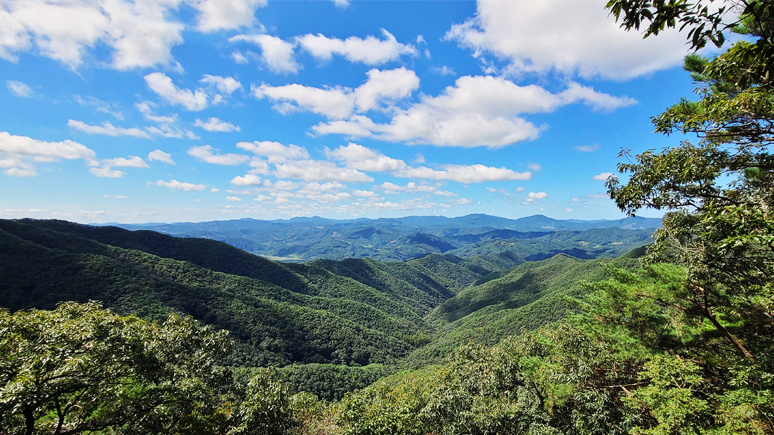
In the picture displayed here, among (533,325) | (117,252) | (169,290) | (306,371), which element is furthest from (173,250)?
(533,325)

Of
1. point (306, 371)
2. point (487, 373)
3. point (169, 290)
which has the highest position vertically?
point (487, 373)

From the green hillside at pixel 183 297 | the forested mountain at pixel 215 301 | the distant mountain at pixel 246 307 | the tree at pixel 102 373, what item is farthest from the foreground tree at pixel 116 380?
the green hillside at pixel 183 297

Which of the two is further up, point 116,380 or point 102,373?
point 102,373

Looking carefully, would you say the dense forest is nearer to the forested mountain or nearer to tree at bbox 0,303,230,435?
tree at bbox 0,303,230,435

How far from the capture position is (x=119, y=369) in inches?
393

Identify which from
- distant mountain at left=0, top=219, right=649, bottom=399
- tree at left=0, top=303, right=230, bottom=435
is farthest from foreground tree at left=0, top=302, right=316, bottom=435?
distant mountain at left=0, top=219, right=649, bottom=399

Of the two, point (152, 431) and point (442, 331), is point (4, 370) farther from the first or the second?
point (442, 331)

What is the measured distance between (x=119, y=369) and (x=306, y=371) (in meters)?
96.3

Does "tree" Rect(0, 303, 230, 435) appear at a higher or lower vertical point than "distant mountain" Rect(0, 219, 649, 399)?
higher

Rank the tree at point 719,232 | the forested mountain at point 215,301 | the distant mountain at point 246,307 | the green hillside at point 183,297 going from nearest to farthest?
the tree at point 719,232 < the distant mountain at point 246,307 < the green hillside at point 183,297 < the forested mountain at point 215,301

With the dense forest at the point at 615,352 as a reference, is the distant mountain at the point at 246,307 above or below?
below

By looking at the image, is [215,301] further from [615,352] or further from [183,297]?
[615,352]

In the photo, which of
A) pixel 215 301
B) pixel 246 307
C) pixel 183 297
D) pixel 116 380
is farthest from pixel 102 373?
pixel 215 301

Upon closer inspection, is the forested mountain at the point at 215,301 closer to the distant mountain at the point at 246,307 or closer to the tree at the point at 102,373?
the distant mountain at the point at 246,307
